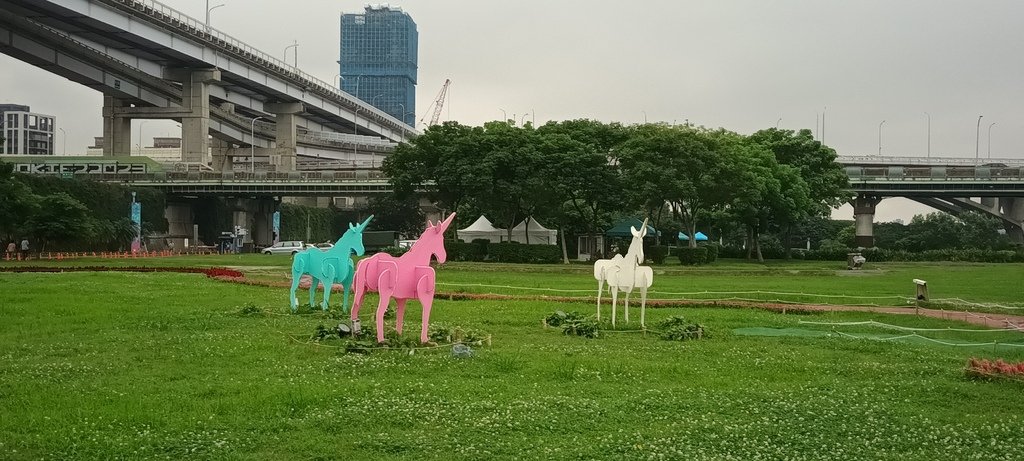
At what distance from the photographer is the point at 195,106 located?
87000 millimetres

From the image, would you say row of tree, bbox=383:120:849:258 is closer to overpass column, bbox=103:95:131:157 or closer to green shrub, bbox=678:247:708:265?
green shrub, bbox=678:247:708:265

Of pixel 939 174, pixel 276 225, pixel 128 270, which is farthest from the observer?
pixel 276 225

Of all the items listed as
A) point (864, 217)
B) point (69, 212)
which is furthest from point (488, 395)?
point (864, 217)

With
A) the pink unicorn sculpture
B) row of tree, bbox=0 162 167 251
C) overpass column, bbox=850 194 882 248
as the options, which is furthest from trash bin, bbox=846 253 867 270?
row of tree, bbox=0 162 167 251

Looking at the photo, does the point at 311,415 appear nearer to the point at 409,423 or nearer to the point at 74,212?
the point at 409,423

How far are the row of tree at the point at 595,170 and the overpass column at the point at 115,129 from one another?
43.3 metres

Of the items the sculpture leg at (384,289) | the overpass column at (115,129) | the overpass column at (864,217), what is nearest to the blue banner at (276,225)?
the overpass column at (115,129)

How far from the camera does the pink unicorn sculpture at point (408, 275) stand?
15.7 m

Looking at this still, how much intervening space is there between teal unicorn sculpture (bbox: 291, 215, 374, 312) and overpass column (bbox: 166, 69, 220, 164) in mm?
70421

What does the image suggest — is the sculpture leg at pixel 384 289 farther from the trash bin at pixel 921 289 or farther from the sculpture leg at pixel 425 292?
the trash bin at pixel 921 289

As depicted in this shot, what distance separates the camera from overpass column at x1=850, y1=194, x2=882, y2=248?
287ft

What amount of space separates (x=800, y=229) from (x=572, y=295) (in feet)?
272

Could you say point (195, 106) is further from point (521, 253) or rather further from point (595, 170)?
point (595, 170)

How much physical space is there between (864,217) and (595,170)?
43.5 m
